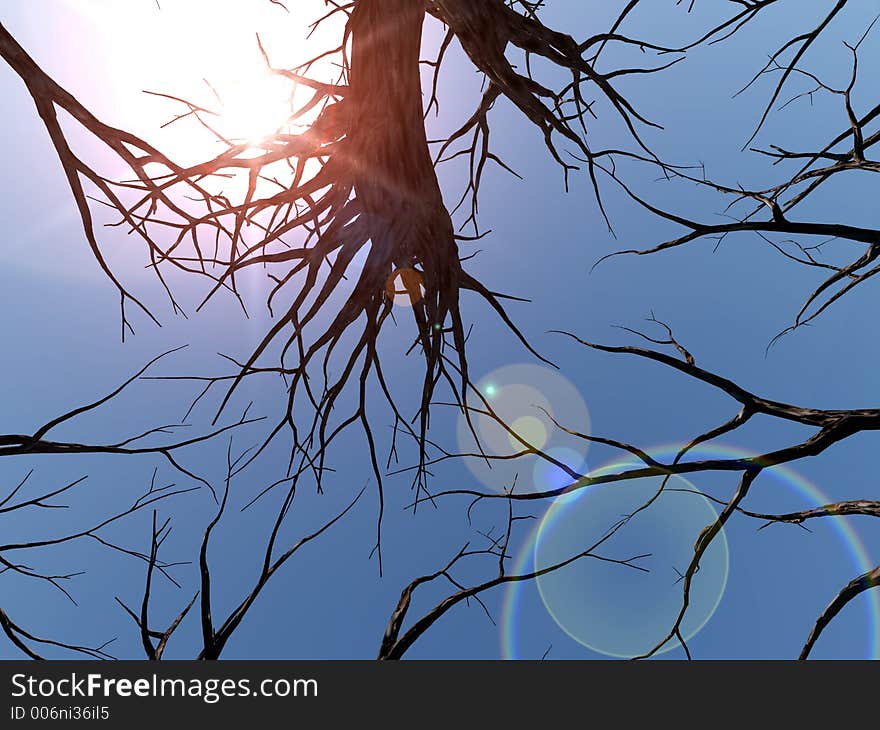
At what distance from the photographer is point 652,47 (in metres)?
3.32

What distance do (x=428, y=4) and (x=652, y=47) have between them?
1.48m

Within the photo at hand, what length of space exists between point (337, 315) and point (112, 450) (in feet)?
4.41
